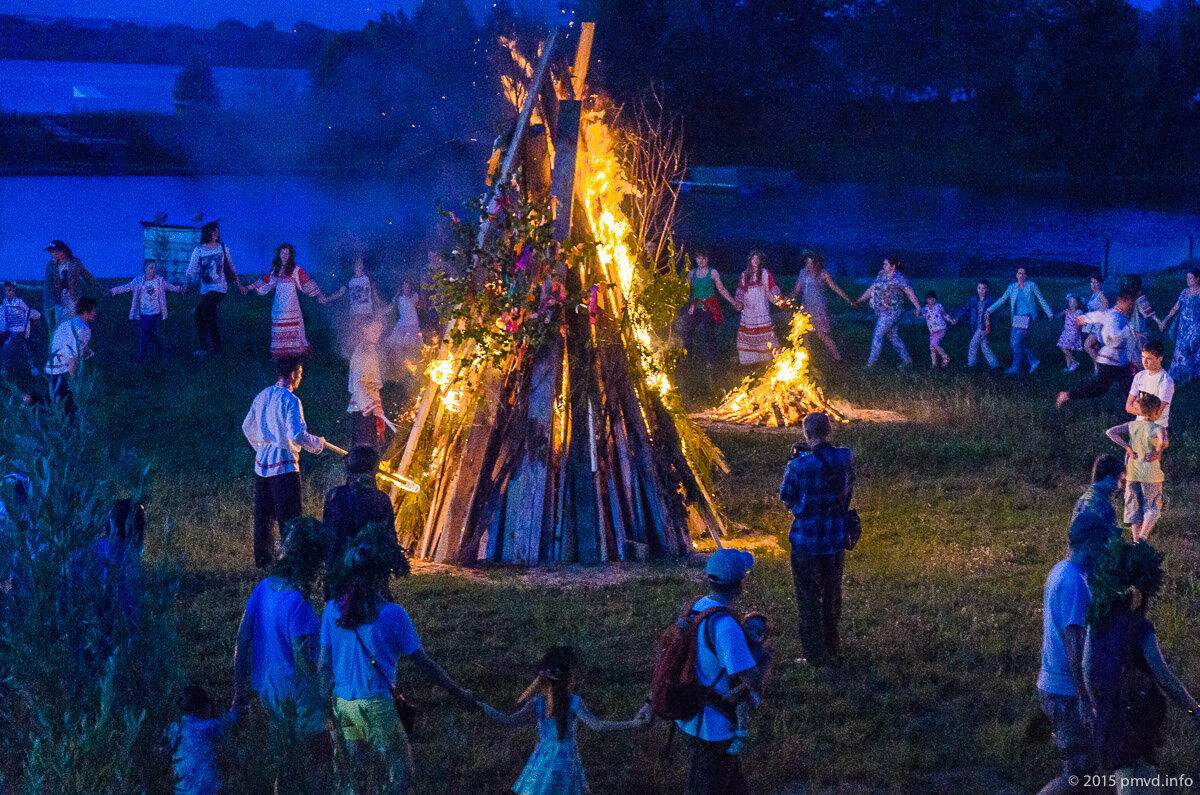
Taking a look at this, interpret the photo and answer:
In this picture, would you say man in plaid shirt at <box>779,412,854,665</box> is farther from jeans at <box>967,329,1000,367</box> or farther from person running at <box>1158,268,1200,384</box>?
jeans at <box>967,329,1000,367</box>

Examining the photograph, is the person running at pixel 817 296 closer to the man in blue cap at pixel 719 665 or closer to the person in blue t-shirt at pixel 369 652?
the man in blue cap at pixel 719 665

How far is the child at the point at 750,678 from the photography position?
4.96 m

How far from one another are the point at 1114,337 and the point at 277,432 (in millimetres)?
8784

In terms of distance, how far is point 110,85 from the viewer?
60781mm

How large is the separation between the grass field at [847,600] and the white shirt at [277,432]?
919mm

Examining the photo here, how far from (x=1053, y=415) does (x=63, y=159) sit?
3937 centimetres

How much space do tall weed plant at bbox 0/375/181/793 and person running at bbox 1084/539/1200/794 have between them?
137 inches

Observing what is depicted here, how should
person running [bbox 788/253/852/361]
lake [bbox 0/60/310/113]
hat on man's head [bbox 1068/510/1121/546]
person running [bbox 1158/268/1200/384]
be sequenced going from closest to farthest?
hat on man's head [bbox 1068/510/1121/546] → person running [bbox 1158/268/1200/384] → person running [bbox 788/253/852/361] → lake [bbox 0/60/310/113]

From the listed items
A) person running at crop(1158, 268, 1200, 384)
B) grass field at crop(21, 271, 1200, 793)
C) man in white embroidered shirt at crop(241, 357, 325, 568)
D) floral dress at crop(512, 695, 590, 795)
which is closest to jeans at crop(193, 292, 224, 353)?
grass field at crop(21, 271, 1200, 793)

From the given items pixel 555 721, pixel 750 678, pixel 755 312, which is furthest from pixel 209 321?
pixel 750 678

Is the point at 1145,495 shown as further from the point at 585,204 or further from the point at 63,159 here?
the point at 63,159

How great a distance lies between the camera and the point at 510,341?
9.02 metres

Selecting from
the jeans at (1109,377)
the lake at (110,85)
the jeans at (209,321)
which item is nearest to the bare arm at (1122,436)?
the jeans at (1109,377)

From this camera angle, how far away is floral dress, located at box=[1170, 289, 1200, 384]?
1673 cm
